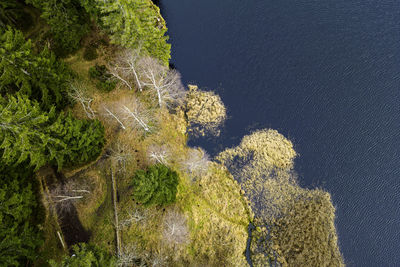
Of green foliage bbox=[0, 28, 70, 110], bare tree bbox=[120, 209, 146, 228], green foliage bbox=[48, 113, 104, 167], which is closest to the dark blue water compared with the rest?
bare tree bbox=[120, 209, 146, 228]

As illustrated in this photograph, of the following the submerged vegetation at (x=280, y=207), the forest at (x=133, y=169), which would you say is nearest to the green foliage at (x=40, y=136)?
the forest at (x=133, y=169)

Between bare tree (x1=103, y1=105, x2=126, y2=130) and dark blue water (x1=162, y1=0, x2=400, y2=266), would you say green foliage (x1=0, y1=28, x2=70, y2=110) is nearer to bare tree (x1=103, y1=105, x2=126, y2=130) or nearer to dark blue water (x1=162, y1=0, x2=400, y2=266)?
bare tree (x1=103, y1=105, x2=126, y2=130)

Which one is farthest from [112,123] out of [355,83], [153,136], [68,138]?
[355,83]

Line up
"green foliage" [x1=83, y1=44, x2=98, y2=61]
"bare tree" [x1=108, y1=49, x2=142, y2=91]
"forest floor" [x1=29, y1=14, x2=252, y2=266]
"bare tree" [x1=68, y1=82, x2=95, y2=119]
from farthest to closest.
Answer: "green foliage" [x1=83, y1=44, x2=98, y2=61]
"bare tree" [x1=108, y1=49, x2=142, y2=91]
"bare tree" [x1=68, y1=82, x2=95, y2=119]
"forest floor" [x1=29, y1=14, x2=252, y2=266]

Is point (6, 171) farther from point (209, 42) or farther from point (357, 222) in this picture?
point (357, 222)

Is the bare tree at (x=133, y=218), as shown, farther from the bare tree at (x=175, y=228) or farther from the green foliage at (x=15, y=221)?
the green foliage at (x=15, y=221)

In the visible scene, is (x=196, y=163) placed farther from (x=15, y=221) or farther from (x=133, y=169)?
(x=15, y=221)
